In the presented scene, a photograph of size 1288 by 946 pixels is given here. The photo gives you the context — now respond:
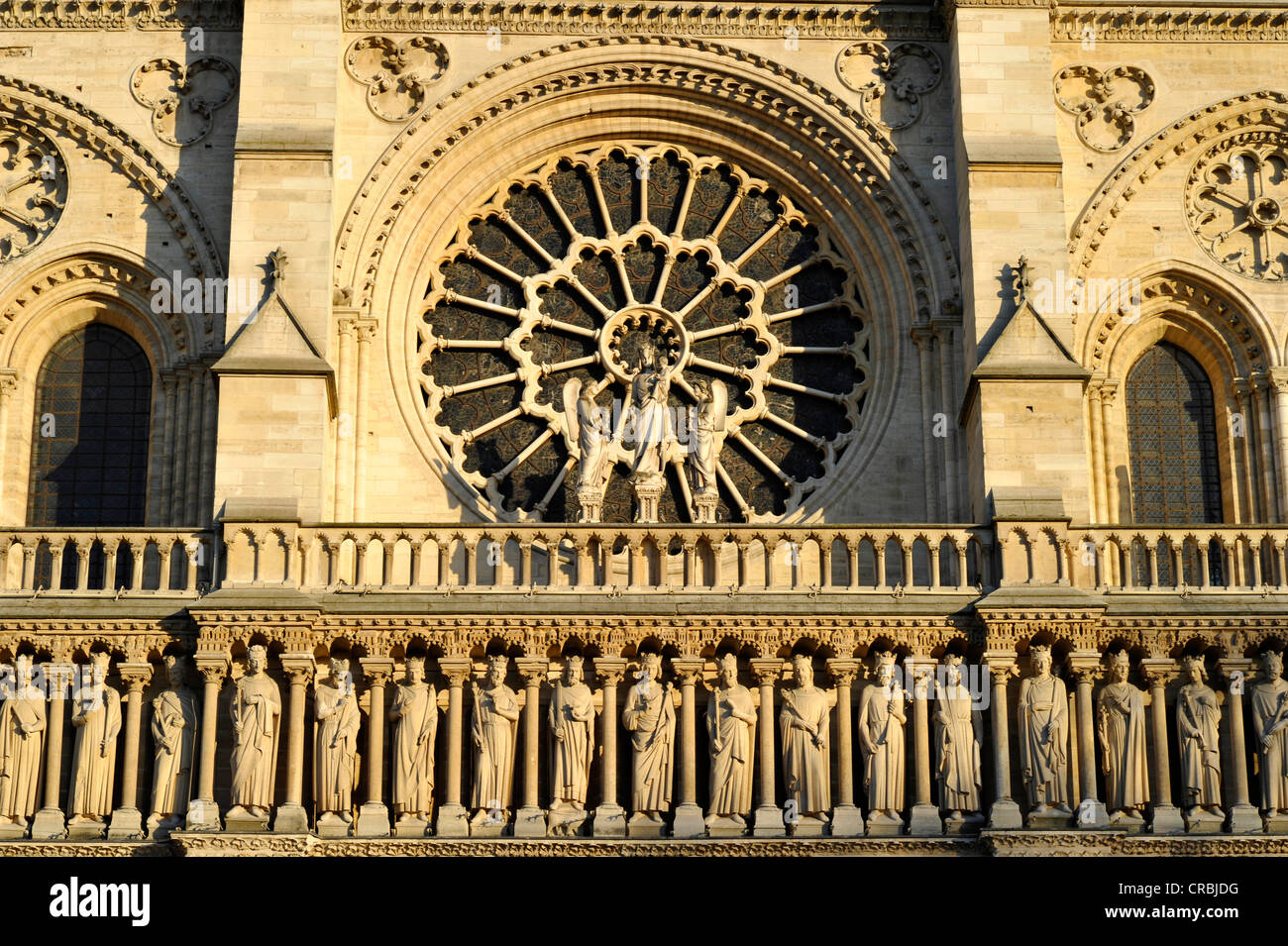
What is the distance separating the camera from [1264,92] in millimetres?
25312

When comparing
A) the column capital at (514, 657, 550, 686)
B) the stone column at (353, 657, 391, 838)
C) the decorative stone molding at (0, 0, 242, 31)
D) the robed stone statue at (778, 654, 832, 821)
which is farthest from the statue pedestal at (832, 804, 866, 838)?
the decorative stone molding at (0, 0, 242, 31)

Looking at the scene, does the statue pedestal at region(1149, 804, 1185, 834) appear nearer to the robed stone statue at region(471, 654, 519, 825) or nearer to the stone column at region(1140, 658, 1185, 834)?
the stone column at region(1140, 658, 1185, 834)

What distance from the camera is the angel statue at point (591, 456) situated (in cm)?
2288

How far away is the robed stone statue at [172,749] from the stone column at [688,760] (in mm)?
4164

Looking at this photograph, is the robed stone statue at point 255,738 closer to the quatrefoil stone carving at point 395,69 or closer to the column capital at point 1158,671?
the quatrefoil stone carving at point 395,69

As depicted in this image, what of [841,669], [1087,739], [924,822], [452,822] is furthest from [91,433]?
[1087,739]

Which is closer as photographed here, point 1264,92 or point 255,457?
point 255,457

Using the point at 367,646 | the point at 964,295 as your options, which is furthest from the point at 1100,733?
the point at 367,646

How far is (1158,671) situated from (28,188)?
38.7 feet

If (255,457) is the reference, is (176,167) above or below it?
above
